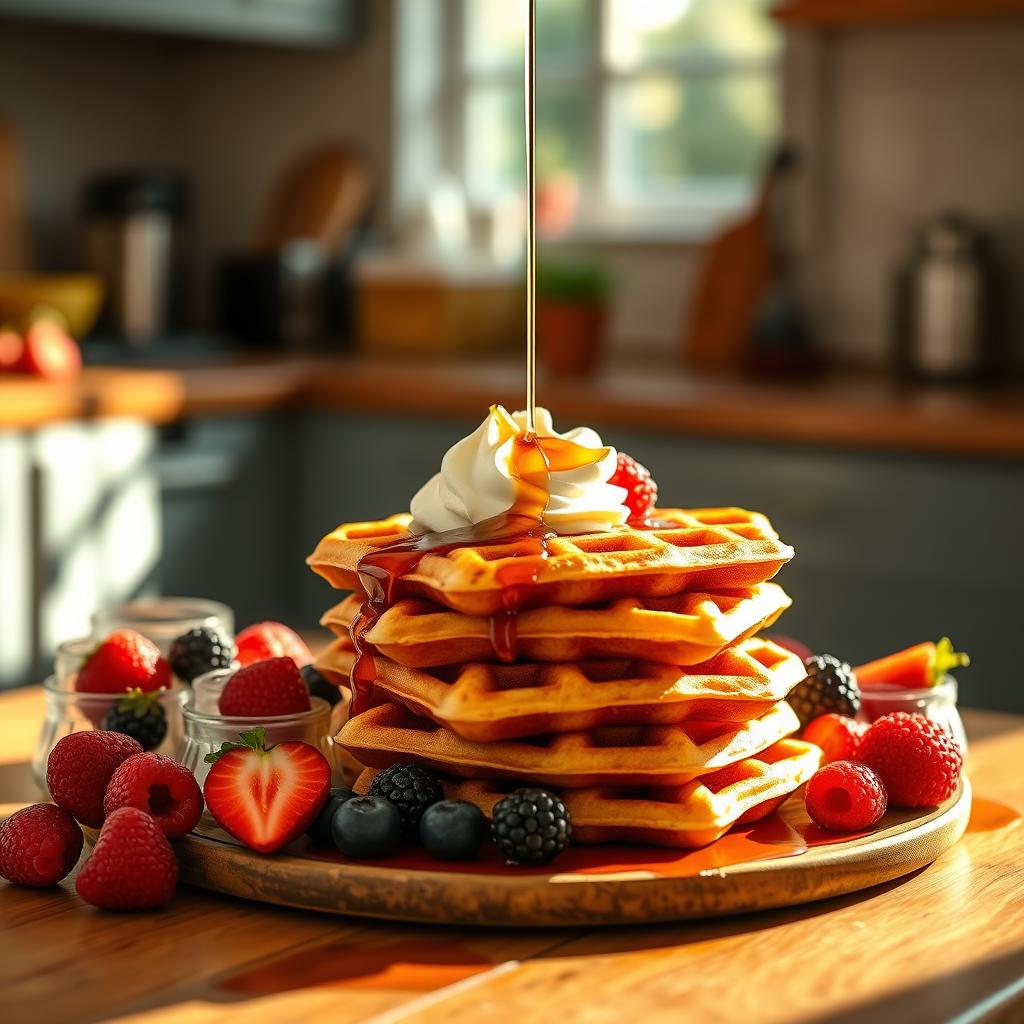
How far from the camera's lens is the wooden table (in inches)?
32.5

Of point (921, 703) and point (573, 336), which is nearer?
point (921, 703)

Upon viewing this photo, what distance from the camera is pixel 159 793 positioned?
3.37ft

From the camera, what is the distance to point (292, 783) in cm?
100

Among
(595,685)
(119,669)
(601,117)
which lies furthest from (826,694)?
(601,117)

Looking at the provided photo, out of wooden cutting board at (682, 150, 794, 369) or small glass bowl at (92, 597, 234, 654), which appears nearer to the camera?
small glass bowl at (92, 597, 234, 654)

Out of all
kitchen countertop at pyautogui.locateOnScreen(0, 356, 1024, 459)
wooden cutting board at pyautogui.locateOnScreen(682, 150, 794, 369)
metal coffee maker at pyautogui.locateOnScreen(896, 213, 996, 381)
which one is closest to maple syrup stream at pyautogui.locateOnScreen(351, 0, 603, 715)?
kitchen countertop at pyautogui.locateOnScreen(0, 356, 1024, 459)

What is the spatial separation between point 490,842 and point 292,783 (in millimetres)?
127

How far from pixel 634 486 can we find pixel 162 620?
433 millimetres

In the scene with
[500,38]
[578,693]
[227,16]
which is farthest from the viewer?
[500,38]

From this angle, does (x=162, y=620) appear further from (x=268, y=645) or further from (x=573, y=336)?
(x=573, y=336)

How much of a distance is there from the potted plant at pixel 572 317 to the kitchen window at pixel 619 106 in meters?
0.47

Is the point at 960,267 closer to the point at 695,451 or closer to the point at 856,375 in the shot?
the point at 856,375

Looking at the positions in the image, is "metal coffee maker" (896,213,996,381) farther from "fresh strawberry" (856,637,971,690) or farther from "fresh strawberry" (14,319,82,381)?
"fresh strawberry" (856,637,971,690)

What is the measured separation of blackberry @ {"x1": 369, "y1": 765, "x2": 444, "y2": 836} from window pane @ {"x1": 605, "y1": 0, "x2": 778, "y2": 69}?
2995mm
